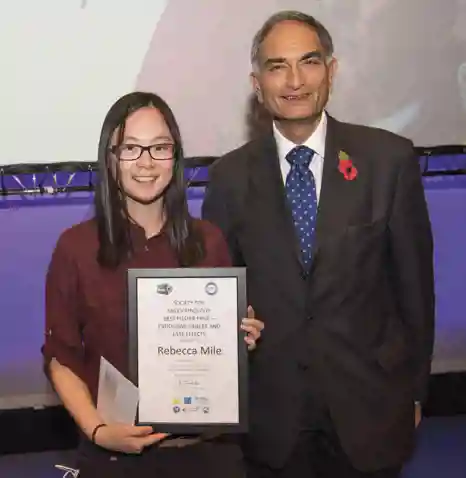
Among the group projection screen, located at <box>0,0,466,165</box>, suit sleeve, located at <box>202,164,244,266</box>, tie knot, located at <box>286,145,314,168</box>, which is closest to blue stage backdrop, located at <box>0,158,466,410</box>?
projection screen, located at <box>0,0,466,165</box>

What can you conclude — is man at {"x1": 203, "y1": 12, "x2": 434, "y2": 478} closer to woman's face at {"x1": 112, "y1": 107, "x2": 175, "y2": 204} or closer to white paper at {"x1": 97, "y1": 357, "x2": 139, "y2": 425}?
woman's face at {"x1": 112, "y1": 107, "x2": 175, "y2": 204}

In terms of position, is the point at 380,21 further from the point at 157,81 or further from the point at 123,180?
the point at 123,180

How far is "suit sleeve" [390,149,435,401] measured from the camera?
1.70 m

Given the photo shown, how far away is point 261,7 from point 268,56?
923 millimetres

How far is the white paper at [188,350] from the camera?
1.44 m

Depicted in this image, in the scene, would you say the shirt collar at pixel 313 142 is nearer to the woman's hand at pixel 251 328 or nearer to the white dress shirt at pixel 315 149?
the white dress shirt at pixel 315 149

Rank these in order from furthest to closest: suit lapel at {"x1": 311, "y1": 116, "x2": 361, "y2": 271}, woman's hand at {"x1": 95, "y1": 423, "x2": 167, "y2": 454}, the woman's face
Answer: suit lapel at {"x1": 311, "y1": 116, "x2": 361, "y2": 271} < the woman's face < woman's hand at {"x1": 95, "y1": 423, "x2": 167, "y2": 454}

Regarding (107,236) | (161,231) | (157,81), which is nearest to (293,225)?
(161,231)

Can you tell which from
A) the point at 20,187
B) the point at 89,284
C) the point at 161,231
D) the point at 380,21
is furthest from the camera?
the point at 380,21

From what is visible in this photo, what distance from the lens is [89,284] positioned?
4.77ft

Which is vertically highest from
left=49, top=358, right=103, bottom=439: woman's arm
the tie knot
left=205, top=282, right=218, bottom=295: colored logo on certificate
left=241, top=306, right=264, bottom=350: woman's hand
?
the tie knot

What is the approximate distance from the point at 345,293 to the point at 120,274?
54 cm

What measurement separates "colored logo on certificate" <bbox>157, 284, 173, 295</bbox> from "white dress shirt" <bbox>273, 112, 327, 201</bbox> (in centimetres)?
47

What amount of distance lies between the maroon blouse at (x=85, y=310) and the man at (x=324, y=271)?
374 mm
